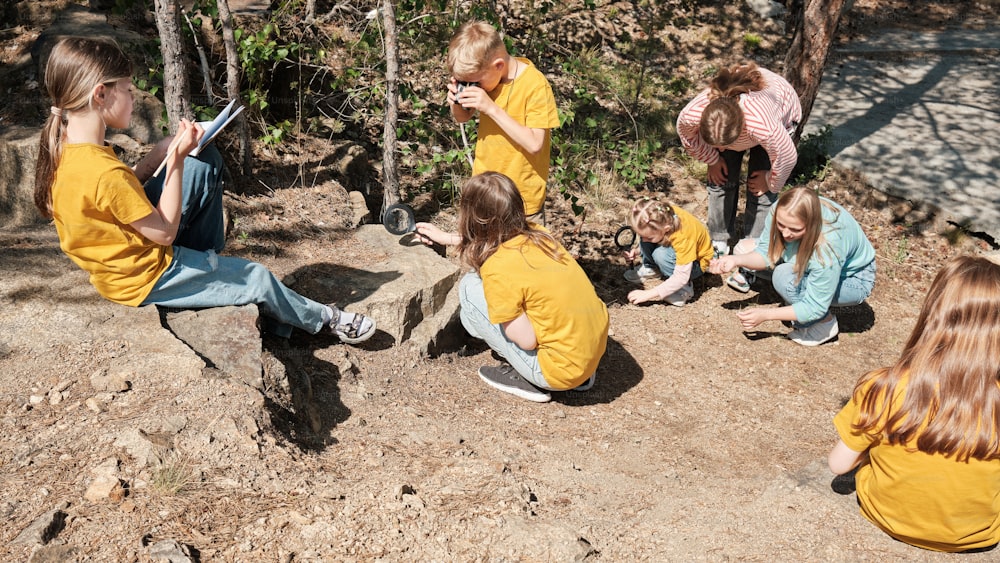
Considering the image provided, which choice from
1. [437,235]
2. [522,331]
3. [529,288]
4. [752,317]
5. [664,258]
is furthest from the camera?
[664,258]

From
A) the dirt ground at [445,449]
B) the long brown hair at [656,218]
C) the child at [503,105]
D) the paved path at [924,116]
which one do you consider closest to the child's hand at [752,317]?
the dirt ground at [445,449]

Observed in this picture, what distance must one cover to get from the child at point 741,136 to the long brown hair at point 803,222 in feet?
1.81

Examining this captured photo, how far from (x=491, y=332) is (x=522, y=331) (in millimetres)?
327

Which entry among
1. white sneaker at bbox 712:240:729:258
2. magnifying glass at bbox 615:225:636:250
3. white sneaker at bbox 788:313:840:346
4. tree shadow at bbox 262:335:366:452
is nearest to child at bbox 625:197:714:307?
white sneaker at bbox 712:240:729:258

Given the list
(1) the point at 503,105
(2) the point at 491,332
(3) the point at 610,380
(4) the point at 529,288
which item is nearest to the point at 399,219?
(1) the point at 503,105

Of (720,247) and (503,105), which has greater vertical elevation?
(503,105)

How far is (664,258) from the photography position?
16.5ft

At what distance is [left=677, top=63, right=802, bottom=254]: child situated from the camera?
182 inches

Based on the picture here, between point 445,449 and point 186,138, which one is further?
point 445,449

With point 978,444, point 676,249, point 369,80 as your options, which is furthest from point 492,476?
point 369,80

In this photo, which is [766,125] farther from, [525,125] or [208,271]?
[208,271]

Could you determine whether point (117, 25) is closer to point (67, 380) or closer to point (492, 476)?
point (67, 380)

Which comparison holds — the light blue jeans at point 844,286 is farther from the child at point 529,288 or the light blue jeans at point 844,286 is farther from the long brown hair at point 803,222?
the child at point 529,288

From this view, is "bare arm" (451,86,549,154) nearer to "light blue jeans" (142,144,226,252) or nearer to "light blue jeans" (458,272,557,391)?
"light blue jeans" (458,272,557,391)
